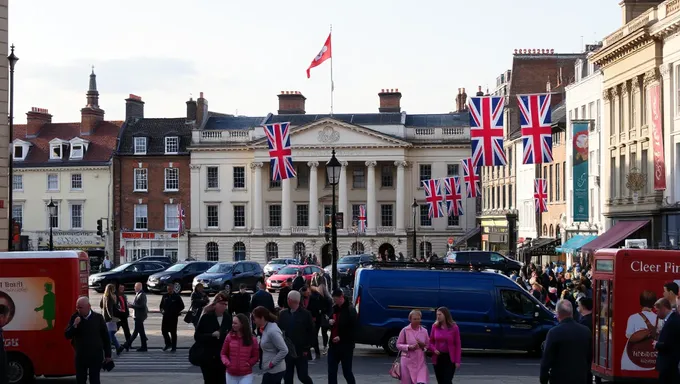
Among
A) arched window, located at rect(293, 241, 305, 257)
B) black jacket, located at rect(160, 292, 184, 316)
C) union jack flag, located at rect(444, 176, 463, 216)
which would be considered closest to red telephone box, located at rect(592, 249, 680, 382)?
black jacket, located at rect(160, 292, 184, 316)

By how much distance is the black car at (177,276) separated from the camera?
5038 cm

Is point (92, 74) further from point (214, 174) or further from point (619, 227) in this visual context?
point (619, 227)

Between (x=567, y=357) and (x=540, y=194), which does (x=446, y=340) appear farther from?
(x=540, y=194)

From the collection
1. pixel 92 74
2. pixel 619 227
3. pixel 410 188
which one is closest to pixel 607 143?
pixel 619 227

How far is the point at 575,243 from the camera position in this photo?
56844 mm

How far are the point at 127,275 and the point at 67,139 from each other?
43897 millimetres

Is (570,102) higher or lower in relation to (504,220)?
higher

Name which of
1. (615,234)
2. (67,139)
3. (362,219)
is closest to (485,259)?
(615,234)

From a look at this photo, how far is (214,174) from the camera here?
9644cm

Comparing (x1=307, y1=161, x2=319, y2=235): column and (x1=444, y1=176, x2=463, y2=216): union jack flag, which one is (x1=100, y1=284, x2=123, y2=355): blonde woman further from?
(x1=307, y1=161, x2=319, y2=235): column

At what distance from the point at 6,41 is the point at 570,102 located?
40999 mm

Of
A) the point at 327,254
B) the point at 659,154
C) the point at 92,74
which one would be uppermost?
the point at 92,74

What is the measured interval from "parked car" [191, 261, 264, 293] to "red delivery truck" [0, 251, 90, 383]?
27.8m

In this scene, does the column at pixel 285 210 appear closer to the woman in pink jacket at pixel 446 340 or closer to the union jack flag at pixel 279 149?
the union jack flag at pixel 279 149
